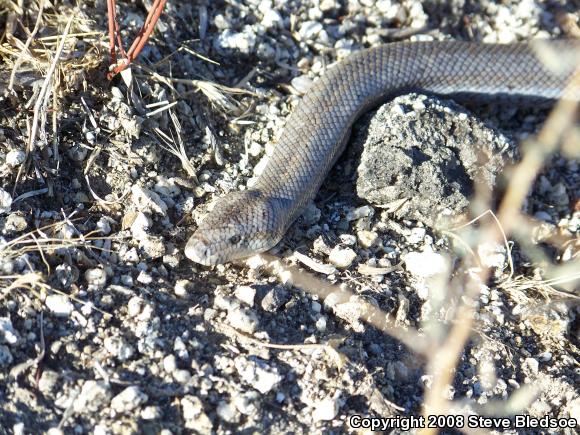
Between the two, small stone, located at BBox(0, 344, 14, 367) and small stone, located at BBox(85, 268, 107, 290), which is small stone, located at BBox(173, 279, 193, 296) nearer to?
small stone, located at BBox(85, 268, 107, 290)

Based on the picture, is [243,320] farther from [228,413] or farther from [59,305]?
[59,305]

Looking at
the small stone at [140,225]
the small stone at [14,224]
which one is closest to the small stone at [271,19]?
the small stone at [140,225]

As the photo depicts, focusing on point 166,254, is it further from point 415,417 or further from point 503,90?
point 503,90

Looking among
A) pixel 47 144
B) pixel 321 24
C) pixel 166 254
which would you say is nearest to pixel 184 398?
pixel 166 254

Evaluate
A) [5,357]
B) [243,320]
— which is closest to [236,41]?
[243,320]

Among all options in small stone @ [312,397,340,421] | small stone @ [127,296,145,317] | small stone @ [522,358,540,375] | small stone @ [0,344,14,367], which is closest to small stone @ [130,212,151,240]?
small stone @ [127,296,145,317]
